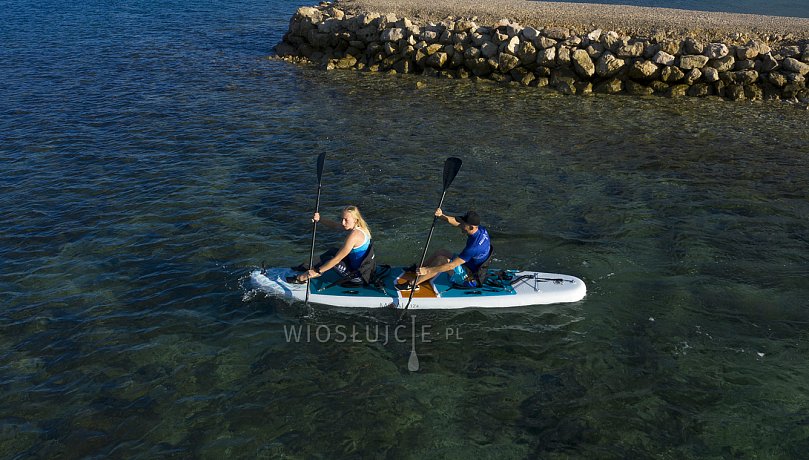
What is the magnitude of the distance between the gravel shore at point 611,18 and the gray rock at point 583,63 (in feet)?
6.83

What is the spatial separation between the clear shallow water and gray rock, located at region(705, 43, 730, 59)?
2.11 m

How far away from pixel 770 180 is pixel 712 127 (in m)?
3.84

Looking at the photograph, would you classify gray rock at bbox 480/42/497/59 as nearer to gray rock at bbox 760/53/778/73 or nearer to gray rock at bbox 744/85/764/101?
gray rock at bbox 744/85/764/101

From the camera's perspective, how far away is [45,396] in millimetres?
8969

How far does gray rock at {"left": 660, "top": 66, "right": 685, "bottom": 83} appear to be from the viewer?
70.5ft

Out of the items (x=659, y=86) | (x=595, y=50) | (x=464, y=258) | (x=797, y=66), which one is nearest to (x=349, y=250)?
(x=464, y=258)

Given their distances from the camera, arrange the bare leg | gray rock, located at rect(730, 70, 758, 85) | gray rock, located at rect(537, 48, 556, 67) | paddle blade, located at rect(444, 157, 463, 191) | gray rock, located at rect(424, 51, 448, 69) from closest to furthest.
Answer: the bare leg, paddle blade, located at rect(444, 157, 463, 191), gray rock, located at rect(730, 70, 758, 85), gray rock, located at rect(537, 48, 556, 67), gray rock, located at rect(424, 51, 448, 69)

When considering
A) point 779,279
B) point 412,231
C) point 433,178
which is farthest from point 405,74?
point 779,279

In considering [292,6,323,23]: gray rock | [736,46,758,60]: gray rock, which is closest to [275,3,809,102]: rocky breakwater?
[736,46,758,60]: gray rock

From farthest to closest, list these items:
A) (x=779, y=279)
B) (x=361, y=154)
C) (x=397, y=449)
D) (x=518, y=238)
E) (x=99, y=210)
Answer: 1. (x=361, y=154)
2. (x=99, y=210)
3. (x=518, y=238)
4. (x=779, y=279)
5. (x=397, y=449)

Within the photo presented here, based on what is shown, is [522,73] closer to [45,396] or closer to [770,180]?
[770,180]

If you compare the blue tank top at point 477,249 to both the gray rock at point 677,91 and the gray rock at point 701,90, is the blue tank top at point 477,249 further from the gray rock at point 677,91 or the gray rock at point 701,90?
the gray rock at point 701,90

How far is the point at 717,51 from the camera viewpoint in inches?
845

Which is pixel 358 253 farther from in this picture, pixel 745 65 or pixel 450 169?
pixel 745 65
